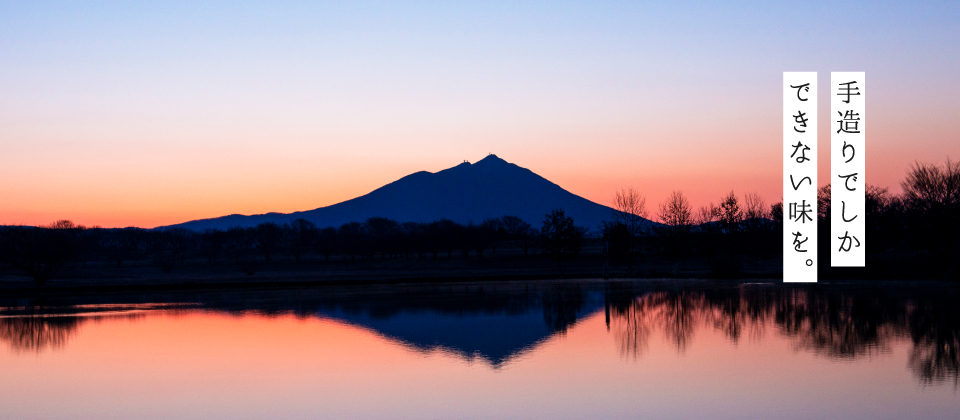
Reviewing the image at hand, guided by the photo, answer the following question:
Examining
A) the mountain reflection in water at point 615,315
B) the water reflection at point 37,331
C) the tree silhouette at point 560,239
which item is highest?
the tree silhouette at point 560,239

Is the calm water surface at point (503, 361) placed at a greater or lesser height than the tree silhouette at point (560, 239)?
lesser

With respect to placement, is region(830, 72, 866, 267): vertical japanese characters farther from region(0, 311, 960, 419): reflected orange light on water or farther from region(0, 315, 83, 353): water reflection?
region(0, 315, 83, 353): water reflection

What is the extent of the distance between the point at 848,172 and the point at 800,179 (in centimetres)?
204

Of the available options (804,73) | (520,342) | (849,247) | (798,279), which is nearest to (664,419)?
(520,342)

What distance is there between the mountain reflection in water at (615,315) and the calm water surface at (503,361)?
12 cm

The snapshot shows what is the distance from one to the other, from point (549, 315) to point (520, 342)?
7.42 m

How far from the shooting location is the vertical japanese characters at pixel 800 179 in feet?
98.6

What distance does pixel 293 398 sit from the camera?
12.5m

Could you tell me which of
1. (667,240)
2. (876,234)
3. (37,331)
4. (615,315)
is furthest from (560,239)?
(37,331)

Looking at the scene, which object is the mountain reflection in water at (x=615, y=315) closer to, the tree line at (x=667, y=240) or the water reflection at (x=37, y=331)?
the water reflection at (x=37, y=331)

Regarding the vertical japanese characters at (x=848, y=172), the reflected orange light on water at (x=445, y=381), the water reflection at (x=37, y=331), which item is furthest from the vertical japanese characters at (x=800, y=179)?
the water reflection at (x=37, y=331)

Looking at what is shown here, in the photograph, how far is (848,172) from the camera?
112 ft

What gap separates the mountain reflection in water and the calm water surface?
0.38 ft

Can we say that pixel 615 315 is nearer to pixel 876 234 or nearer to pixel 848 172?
pixel 848 172
